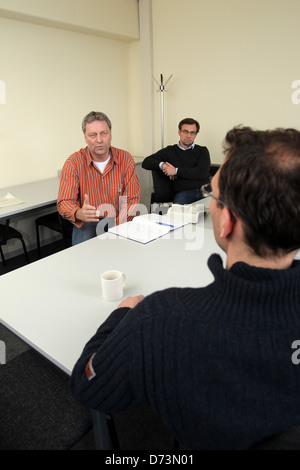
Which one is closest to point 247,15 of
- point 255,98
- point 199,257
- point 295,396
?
point 255,98

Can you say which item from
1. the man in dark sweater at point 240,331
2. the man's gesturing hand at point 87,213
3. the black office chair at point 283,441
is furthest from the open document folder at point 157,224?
the black office chair at point 283,441

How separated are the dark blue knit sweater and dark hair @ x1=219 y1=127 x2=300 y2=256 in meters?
0.07

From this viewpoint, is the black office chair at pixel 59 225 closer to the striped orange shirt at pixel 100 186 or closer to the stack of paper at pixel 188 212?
the striped orange shirt at pixel 100 186

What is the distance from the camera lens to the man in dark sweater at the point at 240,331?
0.61 meters

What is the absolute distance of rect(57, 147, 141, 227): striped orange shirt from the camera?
88.8 inches

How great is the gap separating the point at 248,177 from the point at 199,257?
0.95 meters

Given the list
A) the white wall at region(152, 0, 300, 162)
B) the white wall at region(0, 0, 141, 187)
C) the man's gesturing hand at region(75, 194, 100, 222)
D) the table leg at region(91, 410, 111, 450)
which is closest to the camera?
the table leg at region(91, 410, 111, 450)

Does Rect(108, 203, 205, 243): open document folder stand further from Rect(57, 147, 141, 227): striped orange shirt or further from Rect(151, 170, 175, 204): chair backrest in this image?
Rect(151, 170, 175, 204): chair backrest

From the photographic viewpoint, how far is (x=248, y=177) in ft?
2.02

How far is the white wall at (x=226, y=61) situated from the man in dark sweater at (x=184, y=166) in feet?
1.32

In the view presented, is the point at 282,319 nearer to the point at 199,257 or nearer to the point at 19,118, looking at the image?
the point at 199,257

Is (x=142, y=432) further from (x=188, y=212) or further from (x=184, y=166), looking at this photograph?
(x=184, y=166)

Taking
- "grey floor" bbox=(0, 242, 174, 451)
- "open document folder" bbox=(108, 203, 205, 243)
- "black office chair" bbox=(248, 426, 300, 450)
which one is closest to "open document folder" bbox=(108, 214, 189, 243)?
"open document folder" bbox=(108, 203, 205, 243)

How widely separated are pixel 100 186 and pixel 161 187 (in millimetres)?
1136
